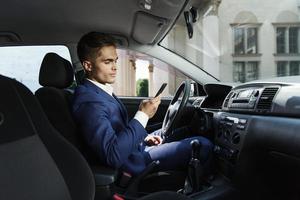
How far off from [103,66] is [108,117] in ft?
0.80

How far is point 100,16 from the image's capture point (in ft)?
10.3

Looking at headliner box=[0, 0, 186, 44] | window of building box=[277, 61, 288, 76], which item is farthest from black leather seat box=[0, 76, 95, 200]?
window of building box=[277, 61, 288, 76]

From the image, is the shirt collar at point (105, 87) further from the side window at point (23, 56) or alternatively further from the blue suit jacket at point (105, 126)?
the side window at point (23, 56)

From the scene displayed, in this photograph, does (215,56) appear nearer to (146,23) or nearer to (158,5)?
(146,23)

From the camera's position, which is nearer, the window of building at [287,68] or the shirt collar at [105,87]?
the shirt collar at [105,87]

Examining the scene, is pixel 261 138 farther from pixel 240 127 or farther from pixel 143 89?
pixel 143 89

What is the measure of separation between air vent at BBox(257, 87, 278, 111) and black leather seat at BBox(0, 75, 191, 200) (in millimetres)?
733

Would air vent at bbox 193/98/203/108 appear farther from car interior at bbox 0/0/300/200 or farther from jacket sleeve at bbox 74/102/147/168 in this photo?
jacket sleeve at bbox 74/102/147/168

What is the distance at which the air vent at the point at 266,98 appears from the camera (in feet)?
7.13

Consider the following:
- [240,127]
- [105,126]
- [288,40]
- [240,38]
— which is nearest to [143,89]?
[240,38]

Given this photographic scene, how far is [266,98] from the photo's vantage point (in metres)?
2.22

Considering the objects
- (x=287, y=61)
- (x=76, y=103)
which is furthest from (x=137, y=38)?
(x=76, y=103)

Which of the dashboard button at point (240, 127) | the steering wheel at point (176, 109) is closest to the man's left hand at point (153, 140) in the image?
the steering wheel at point (176, 109)

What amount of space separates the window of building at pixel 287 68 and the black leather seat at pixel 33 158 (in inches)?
54.3
